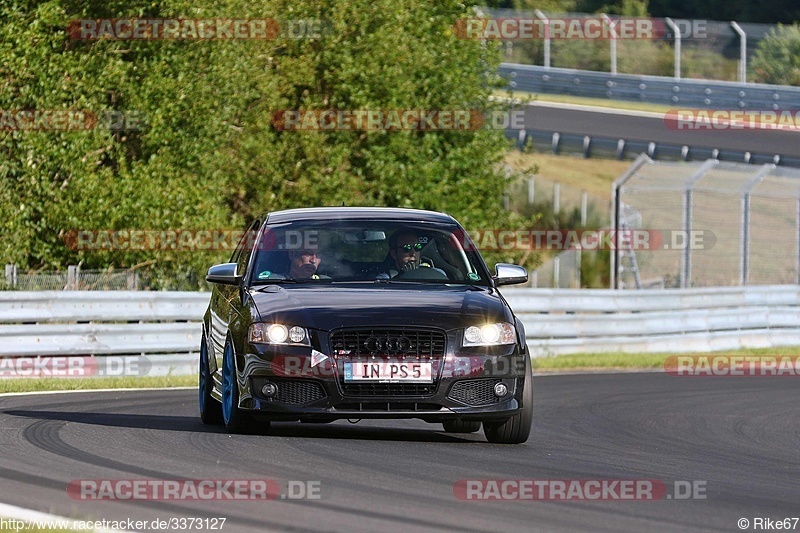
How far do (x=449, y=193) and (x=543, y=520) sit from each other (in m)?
22.0

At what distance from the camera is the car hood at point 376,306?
9492mm

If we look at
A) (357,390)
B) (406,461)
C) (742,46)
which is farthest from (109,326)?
(742,46)

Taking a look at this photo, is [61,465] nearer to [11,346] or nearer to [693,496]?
[693,496]

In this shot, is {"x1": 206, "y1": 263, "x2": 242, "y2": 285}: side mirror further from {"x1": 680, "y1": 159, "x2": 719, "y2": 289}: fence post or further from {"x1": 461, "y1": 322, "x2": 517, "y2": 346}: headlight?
{"x1": 680, "y1": 159, "x2": 719, "y2": 289}: fence post

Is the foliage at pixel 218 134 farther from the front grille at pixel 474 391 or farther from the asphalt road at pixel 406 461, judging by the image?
the front grille at pixel 474 391

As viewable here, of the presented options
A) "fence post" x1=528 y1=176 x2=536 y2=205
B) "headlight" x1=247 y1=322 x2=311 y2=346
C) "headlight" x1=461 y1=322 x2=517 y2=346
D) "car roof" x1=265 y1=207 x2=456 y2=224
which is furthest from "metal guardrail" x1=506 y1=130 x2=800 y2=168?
"headlight" x1=247 y1=322 x2=311 y2=346

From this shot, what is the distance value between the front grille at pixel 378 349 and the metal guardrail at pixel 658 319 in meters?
10.9

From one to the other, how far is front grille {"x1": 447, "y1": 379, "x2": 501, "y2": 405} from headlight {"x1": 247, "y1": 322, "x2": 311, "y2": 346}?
0.96 meters

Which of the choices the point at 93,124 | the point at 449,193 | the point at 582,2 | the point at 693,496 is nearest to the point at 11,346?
the point at 93,124

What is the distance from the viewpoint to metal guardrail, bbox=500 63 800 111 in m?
41.5

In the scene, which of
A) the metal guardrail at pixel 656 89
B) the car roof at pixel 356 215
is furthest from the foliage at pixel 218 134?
the metal guardrail at pixel 656 89

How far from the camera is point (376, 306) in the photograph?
964 cm

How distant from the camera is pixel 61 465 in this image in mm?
8406

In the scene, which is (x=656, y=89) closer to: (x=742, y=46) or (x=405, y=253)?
(x=742, y=46)
